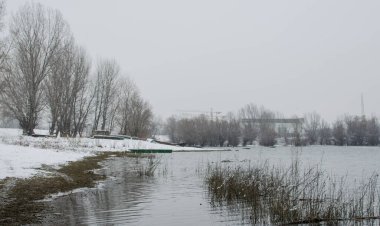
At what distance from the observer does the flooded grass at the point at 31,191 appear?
987 centimetres

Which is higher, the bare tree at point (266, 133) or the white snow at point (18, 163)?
the bare tree at point (266, 133)

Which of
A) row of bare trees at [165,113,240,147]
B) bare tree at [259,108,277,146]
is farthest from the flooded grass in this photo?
bare tree at [259,108,277,146]

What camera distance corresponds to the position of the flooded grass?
9.87 meters

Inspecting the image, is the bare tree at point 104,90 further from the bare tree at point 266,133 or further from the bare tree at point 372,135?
the bare tree at point 372,135

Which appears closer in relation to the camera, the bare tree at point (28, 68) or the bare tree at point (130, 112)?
the bare tree at point (28, 68)

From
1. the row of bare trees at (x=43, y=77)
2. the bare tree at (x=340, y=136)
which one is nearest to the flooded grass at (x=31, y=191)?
the row of bare trees at (x=43, y=77)

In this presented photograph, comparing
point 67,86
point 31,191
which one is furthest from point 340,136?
point 31,191

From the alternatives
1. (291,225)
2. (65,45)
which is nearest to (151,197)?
(291,225)

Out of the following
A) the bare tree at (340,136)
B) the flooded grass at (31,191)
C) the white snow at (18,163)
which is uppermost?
the bare tree at (340,136)

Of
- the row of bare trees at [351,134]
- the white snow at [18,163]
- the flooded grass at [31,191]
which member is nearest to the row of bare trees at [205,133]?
the row of bare trees at [351,134]

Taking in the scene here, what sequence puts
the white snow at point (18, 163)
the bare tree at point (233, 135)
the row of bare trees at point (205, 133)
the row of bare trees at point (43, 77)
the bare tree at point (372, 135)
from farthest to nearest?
the bare tree at point (233, 135) < the row of bare trees at point (205, 133) < the bare tree at point (372, 135) < the row of bare trees at point (43, 77) < the white snow at point (18, 163)

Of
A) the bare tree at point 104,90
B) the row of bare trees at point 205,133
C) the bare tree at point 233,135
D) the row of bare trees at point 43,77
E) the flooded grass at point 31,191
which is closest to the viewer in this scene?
the flooded grass at point 31,191

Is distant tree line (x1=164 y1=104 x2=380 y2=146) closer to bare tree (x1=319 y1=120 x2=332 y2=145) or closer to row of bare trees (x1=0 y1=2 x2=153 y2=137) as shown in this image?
bare tree (x1=319 y1=120 x2=332 y2=145)

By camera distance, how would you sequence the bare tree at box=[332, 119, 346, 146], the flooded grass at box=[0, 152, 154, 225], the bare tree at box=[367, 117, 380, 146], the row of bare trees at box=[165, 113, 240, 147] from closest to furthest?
the flooded grass at box=[0, 152, 154, 225]
the bare tree at box=[367, 117, 380, 146]
the row of bare trees at box=[165, 113, 240, 147]
the bare tree at box=[332, 119, 346, 146]
